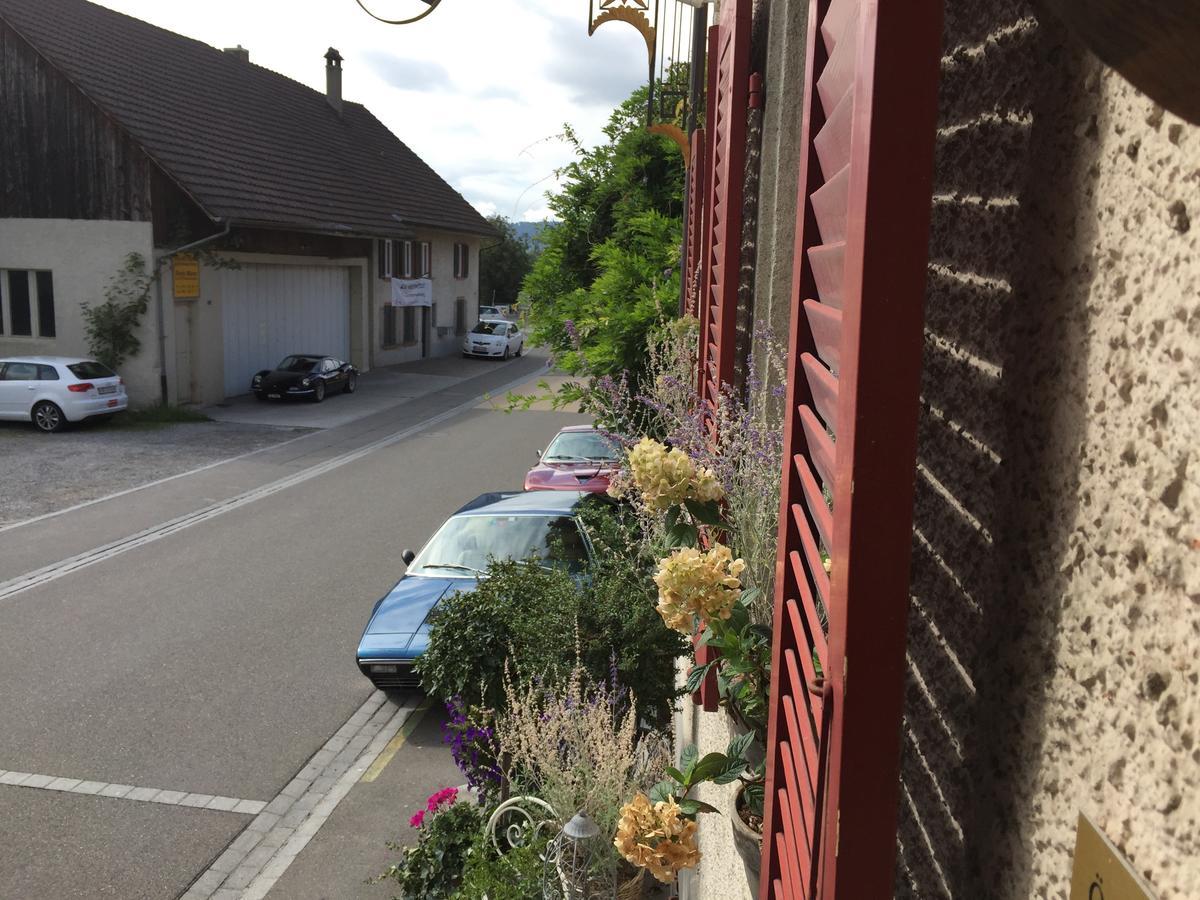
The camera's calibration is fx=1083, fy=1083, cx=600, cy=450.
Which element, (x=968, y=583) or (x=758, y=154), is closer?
(x=968, y=583)

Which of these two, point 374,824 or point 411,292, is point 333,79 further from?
point 374,824

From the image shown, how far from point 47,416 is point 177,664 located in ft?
44.8

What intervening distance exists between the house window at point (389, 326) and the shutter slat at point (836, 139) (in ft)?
111

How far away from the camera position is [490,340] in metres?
40.2

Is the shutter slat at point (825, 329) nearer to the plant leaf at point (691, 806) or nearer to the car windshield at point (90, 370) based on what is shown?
the plant leaf at point (691, 806)

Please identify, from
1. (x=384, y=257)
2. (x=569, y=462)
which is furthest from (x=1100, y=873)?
(x=384, y=257)

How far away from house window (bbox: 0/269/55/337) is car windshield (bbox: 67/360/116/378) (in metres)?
2.83

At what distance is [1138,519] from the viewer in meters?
0.75

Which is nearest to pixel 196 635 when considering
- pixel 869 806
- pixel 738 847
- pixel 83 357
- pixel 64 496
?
pixel 64 496

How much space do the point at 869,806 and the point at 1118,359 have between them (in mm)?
463

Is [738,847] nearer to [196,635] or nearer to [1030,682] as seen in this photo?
[1030,682]

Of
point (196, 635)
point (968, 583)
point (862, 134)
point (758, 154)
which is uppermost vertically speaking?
point (758, 154)

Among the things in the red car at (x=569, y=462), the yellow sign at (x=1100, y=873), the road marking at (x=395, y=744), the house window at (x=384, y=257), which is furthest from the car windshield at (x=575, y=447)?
the house window at (x=384, y=257)

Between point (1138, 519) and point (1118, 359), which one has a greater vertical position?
point (1118, 359)
